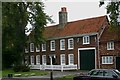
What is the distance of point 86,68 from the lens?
2189 inches

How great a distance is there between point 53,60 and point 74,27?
23.0 ft

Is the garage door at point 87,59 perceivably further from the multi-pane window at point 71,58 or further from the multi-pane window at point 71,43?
the multi-pane window at point 71,43

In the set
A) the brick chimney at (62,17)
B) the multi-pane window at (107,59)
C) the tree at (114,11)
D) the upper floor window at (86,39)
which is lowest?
the multi-pane window at (107,59)

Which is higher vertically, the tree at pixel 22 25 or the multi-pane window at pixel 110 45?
the tree at pixel 22 25

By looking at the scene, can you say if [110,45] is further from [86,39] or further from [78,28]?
[78,28]

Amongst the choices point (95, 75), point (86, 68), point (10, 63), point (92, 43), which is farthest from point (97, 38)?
point (95, 75)

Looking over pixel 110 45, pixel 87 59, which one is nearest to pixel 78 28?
pixel 87 59

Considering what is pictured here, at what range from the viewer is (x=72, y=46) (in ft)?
194

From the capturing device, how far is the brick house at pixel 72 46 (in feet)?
179

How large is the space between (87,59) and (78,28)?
7.11 meters

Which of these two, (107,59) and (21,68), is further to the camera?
(21,68)

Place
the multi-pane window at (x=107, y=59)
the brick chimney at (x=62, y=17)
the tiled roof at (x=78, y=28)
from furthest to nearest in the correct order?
the brick chimney at (x=62, y=17) < the tiled roof at (x=78, y=28) < the multi-pane window at (x=107, y=59)

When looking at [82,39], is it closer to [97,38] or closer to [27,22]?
[97,38]

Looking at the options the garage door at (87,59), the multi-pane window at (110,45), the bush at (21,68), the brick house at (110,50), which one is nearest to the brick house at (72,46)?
the garage door at (87,59)
